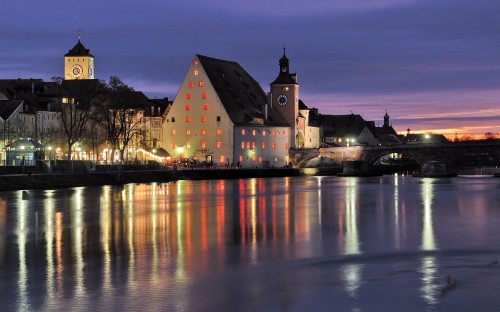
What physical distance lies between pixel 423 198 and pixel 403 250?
112 ft

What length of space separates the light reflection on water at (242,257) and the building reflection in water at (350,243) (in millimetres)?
48

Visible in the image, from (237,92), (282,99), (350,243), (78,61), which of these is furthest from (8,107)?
(350,243)

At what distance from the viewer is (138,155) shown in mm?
125062

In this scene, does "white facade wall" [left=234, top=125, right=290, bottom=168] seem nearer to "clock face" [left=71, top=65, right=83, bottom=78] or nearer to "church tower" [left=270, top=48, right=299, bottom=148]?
"church tower" [left=270, top=48, right=299, bottom=148]

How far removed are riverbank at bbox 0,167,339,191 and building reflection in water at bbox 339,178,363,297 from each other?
33.1 metres

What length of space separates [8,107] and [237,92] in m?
38.1

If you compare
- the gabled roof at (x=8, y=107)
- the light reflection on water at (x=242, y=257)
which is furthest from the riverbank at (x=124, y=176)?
the gabled roof at (x=8, y=107)

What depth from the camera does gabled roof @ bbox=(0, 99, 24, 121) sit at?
4550 inches

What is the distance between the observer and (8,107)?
117875 mm

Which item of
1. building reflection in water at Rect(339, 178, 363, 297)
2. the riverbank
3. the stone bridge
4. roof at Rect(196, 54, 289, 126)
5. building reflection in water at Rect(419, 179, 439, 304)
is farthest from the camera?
roof at Rect(196, 54, 289, 126)

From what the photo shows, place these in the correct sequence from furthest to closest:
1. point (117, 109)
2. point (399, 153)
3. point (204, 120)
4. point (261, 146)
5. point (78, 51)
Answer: point (78, 51) < point (399, 153) < point (261, 146) < point (204, 120) < point (117, 109)

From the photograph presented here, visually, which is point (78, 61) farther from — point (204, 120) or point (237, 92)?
point (204, 120)

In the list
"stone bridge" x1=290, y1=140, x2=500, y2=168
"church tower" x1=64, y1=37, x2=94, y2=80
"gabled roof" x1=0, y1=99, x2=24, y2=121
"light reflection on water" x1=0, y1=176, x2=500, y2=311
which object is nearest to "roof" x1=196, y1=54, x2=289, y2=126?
"stone bridge" x1=290, y1=140, x2=500, y2=168

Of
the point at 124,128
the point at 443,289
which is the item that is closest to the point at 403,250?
the point at 443,289
